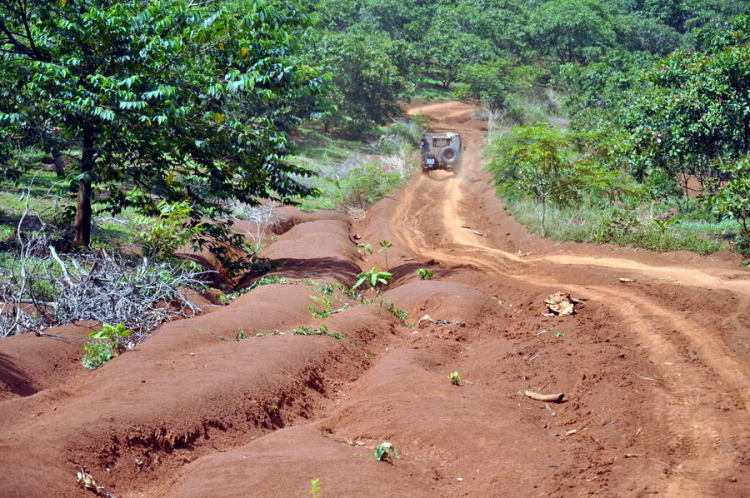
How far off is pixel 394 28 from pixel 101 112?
50.6m

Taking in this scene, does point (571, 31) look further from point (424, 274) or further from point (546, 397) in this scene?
point (546, 397)

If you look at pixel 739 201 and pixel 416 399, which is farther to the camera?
pixel 739 201

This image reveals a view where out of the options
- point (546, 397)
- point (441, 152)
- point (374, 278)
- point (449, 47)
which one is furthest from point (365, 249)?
point (449, 47)

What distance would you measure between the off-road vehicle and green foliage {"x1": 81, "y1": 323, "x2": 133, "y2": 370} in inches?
1033

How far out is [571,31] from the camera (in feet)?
179

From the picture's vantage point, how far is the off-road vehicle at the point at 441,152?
111 ft

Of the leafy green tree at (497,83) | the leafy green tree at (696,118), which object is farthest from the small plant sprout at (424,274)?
the leafy green tree at (497,83)

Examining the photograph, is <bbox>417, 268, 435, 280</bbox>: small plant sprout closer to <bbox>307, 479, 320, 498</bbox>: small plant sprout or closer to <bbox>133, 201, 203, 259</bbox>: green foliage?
<bbox>133, 201, 203, 259</bbox>: green foliage

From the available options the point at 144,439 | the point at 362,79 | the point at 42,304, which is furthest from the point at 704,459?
the point at 362,79

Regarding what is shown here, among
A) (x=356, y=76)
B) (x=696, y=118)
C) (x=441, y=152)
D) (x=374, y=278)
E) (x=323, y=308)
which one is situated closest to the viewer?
(x=323, y=308)

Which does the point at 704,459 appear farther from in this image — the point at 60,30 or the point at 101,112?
the point at 60,30

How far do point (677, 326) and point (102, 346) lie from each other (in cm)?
763

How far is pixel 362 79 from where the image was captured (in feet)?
128

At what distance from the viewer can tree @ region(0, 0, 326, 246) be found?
40.7 ft
